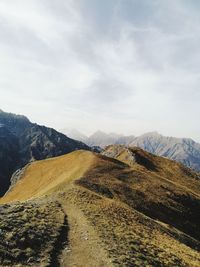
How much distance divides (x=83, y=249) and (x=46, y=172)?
6182 cm

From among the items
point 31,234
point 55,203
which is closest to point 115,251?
point 31,234

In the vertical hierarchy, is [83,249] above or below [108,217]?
below

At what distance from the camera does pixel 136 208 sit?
54.0 m

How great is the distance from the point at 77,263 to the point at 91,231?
8.24m

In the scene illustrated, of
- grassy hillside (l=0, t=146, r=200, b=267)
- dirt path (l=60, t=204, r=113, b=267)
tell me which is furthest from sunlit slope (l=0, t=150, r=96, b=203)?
dirt path (l=60, t=204, r=113, b=267)

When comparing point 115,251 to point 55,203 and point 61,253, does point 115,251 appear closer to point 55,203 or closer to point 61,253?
point 61,253

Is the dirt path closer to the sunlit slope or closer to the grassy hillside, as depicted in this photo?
the grassy hillside

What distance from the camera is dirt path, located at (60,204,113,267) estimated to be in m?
24.7

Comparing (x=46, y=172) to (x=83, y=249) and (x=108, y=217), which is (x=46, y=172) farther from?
(x=83, y=249)

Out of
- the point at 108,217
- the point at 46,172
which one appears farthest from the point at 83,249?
the point at 46,172

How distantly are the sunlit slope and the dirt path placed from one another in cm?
3477

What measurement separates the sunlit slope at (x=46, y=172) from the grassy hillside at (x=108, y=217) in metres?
0.43

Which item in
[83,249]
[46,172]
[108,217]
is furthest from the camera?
[46,172]

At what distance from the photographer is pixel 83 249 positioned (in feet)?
89.6
